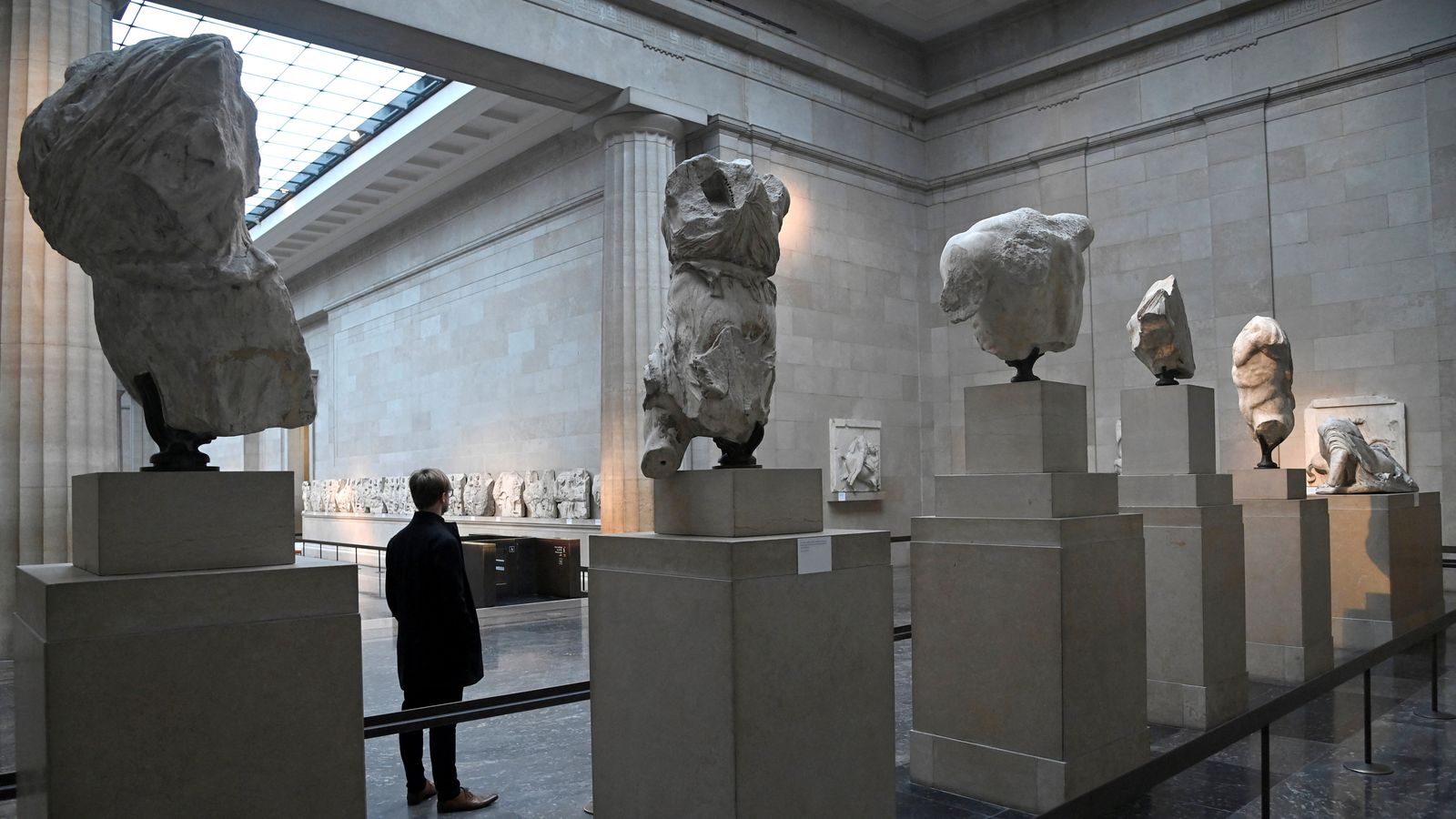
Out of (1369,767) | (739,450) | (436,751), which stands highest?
(739,450)

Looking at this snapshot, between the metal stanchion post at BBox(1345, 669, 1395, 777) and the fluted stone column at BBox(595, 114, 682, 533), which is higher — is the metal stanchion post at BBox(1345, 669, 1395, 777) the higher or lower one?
the lower one

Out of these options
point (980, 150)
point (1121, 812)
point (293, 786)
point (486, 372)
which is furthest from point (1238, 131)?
point (293, 786)

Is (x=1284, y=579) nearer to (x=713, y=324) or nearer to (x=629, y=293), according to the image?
(x=713, y=324)

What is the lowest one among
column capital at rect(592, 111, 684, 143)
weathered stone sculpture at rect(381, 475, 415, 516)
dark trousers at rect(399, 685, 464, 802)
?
dark trousers at rect(399, 685, 464, 802)

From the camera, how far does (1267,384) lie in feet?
31.3

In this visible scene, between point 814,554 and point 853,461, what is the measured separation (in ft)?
44.6

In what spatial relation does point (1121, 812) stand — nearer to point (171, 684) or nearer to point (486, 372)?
point (171, 684)

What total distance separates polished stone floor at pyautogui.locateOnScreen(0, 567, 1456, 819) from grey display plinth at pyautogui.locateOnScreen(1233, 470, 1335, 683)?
403 mm

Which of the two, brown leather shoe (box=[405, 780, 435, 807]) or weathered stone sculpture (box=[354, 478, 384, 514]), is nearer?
brown leather shoe (box=[405, 780, 435, 807])

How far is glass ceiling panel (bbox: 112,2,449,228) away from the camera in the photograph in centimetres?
1642

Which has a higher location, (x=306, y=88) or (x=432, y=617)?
(x=306, y=88)

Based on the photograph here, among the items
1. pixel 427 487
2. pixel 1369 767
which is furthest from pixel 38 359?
pixel 1369 767

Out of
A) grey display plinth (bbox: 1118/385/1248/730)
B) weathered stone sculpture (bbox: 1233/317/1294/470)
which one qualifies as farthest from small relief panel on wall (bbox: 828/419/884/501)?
grey display plinth (bbox: 1118/385/1248/730)

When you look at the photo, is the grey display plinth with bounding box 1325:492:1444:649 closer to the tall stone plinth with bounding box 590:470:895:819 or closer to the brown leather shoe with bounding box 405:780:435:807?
the tall stone plinth with bounding box 590:470:895:819
